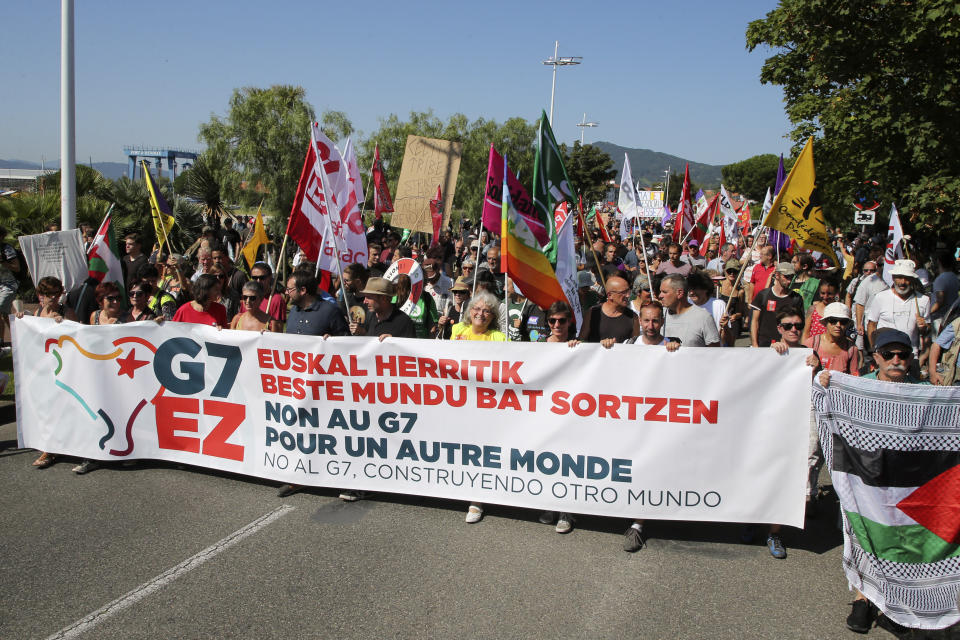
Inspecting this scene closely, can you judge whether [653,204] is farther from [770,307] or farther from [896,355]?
[896,355]

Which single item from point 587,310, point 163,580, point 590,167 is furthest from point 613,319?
point 590,167

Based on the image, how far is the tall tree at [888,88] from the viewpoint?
14.9m

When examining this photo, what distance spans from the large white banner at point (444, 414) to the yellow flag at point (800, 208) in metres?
2.52

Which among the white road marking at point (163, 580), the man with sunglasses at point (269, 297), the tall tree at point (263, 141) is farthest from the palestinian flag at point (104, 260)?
the tall tree at point (263, 141)

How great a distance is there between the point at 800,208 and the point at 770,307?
64.9 inches

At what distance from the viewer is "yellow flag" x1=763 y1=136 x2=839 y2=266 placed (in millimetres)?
6488

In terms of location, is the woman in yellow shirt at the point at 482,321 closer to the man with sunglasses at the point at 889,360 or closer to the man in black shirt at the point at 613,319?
the man in black shirt at the point at 613,319

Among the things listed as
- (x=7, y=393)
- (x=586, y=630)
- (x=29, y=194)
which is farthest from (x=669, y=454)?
(x=29, y=194)

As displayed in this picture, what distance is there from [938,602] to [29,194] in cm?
1622

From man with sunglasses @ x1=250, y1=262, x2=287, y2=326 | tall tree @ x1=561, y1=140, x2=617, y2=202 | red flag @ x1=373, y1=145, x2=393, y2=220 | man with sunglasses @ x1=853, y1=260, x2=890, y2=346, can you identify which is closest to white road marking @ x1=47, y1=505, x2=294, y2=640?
man with sunglasses @ x1=250, y1=262, x2=287, y2=326

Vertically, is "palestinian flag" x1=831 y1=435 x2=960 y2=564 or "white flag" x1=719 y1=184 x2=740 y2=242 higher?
"white flag" x1=719 y1=184 x2=740 y2=242

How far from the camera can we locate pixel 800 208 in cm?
662

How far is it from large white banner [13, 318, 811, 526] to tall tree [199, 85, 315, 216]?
75.8ft

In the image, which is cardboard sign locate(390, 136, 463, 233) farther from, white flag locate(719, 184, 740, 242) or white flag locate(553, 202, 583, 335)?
white flag locate(719, 184, 740, 242)
